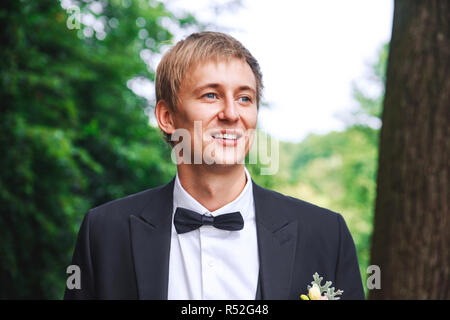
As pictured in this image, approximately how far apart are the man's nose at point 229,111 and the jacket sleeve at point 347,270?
28.8 inches

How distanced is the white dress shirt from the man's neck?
3 centimetres

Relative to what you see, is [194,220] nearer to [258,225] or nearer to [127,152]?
[258,225]

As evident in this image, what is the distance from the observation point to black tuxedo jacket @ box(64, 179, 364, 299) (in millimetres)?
2051

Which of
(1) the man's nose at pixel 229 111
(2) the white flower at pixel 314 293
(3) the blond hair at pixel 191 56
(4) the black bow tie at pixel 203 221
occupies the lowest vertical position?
(2) the white flower at pixel 314 293

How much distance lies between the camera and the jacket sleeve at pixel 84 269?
219 cm

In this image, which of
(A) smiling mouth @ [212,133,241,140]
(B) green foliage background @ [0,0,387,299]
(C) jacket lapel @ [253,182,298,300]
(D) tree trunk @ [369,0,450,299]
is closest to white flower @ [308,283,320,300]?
(C) jacket lapel @ [253,182,298,300]

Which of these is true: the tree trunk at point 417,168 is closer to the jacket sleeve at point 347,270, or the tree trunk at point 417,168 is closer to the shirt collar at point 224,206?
the jacket sleeve at point 347,270

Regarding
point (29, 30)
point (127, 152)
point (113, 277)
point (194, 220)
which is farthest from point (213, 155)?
point (127, 152)

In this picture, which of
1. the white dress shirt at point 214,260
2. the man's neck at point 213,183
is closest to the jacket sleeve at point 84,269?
the white dress shirt at point 214,260

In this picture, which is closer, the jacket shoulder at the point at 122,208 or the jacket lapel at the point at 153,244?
the jacket lapel at the point at 153,244

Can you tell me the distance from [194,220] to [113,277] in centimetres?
44

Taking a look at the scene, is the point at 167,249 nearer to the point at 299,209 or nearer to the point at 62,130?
the point at 299,209

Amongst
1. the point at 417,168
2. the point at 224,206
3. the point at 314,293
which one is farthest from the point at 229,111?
the point at 417,168

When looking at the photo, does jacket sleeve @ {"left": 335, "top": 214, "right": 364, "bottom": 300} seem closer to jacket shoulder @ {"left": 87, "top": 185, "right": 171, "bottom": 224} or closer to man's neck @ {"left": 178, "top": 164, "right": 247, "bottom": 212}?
man's neck @ {"left": 178, "top": 164, "right": 247, "bottom": 212}
